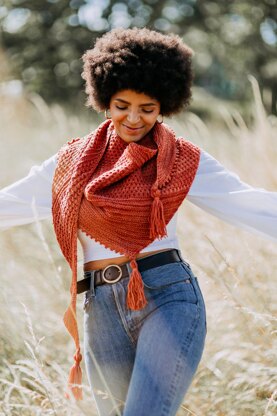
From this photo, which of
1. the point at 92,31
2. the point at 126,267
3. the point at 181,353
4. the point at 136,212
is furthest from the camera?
the point at 92,31

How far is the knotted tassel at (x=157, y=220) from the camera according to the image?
2168 millimetres

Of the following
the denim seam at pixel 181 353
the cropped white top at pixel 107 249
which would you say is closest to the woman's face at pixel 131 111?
the cropped white top at pixel 107 249

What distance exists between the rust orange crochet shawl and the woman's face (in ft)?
0.12

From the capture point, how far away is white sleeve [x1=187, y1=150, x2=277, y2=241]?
227 cm

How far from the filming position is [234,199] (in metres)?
2.27

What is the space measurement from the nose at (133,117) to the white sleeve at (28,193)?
0.33 metres

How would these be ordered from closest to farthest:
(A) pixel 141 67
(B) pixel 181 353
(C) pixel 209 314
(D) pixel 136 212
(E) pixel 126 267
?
(B) pixel 181 353 < (E) pixel 126 267 < (D) pixel 136 212 < (A) pixel 141 67 < (C) pixel 209 314

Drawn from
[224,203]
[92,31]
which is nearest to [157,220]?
[224,203]

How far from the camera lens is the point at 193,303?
209cm

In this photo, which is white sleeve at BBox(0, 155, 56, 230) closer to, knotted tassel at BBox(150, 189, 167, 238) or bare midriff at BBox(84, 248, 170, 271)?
bare midriff at BBox(84, 248, 170, 271)

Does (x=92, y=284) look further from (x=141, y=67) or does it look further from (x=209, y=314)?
(x=209, y=314)

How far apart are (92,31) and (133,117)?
69.6ft

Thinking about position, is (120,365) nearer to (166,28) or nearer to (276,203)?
(276,203)

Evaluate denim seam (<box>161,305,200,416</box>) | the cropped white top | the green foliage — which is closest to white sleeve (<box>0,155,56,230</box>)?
the cropped white top
